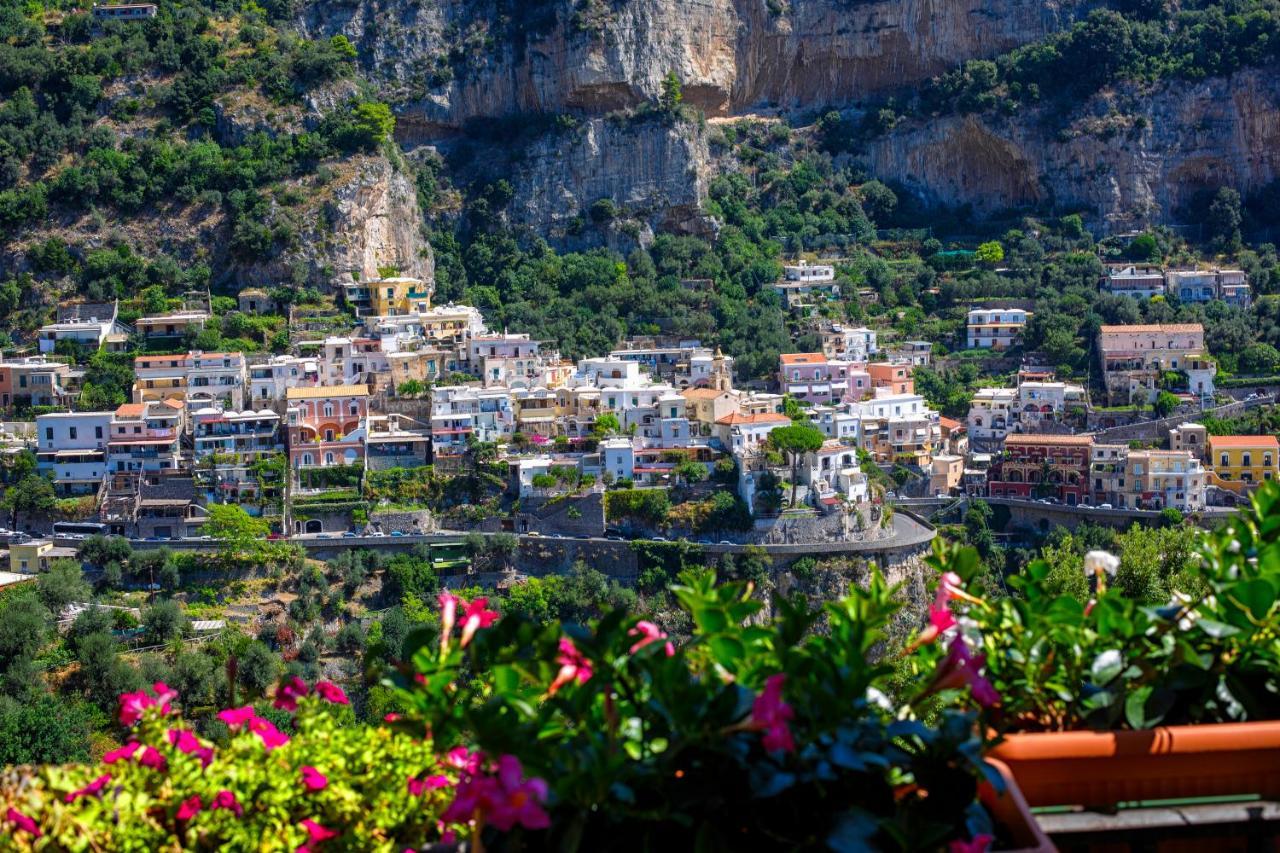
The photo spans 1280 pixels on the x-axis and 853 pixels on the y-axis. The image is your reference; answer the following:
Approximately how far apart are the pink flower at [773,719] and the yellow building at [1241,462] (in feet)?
86.9

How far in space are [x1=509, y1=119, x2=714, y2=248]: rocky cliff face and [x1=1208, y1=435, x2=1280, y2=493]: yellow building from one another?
14.5 metres

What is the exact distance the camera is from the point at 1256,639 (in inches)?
133

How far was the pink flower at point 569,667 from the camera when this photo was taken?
3.08m

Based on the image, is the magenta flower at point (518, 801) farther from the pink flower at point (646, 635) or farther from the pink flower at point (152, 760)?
the pink flower at point (152, 760)

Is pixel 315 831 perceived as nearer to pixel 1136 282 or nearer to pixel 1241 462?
pixel 1241 462

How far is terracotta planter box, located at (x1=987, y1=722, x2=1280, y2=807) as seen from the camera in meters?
3.10

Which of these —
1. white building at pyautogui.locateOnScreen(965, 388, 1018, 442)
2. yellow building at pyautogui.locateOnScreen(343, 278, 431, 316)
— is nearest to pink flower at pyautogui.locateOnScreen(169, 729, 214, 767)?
white building at pyautogui.locateOnScreen(965, 388, 1018, 442)

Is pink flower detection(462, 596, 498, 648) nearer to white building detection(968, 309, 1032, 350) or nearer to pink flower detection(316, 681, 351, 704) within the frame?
pink flower detection(316, 681, 351, 704)

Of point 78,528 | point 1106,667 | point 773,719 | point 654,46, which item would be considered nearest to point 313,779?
point 773,719

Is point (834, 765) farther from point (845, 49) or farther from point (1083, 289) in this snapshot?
point (845, 49)

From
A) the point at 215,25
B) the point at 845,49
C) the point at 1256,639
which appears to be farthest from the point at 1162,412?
the point at 1256,639

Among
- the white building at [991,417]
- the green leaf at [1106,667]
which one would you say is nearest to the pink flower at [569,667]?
the green leaf at [1106,667]

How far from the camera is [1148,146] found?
41.0 meters

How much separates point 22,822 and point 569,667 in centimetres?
102
